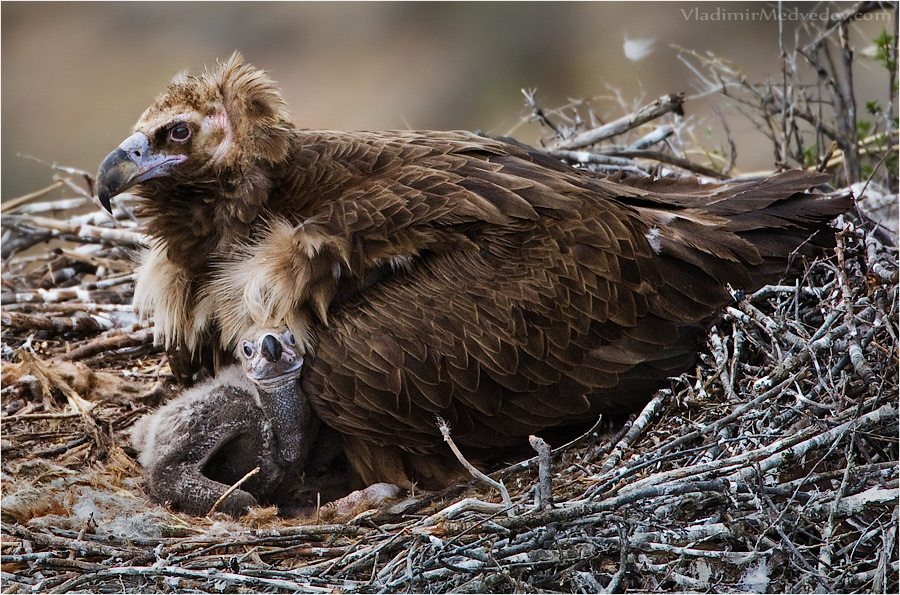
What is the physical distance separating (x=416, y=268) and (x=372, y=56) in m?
8.14

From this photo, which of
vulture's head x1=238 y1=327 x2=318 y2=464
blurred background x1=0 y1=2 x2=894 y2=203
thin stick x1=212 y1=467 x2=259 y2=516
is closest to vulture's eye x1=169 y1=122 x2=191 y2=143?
vulture's head x1=238 y1=327 x2=318 y2=464

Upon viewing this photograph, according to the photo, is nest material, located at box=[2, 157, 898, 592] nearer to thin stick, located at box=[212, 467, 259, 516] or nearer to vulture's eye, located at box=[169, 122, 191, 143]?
thin stick, located at box=[212, 467, 259, 516]

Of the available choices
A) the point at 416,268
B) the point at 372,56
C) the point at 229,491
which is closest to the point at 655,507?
the point at 416,268

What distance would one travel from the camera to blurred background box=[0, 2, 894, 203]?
10508mm

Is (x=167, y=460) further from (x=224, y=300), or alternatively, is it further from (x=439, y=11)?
(x=439, y=11)

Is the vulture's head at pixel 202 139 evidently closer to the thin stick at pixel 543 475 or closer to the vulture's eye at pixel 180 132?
the vulture's eye at pixel 180 132

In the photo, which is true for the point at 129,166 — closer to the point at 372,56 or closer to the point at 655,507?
the point at 655,507

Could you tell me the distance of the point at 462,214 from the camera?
13.3 feet

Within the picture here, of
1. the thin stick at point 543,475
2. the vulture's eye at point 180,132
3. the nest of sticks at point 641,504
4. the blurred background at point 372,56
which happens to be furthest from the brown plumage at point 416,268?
the blurred background at point 372,56

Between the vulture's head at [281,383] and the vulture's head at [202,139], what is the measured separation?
70cm

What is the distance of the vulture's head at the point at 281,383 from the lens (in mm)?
3961

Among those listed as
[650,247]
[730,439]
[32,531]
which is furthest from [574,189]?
[32,531]

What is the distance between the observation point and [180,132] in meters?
4.11

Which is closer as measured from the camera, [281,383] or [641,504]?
[641,504]
